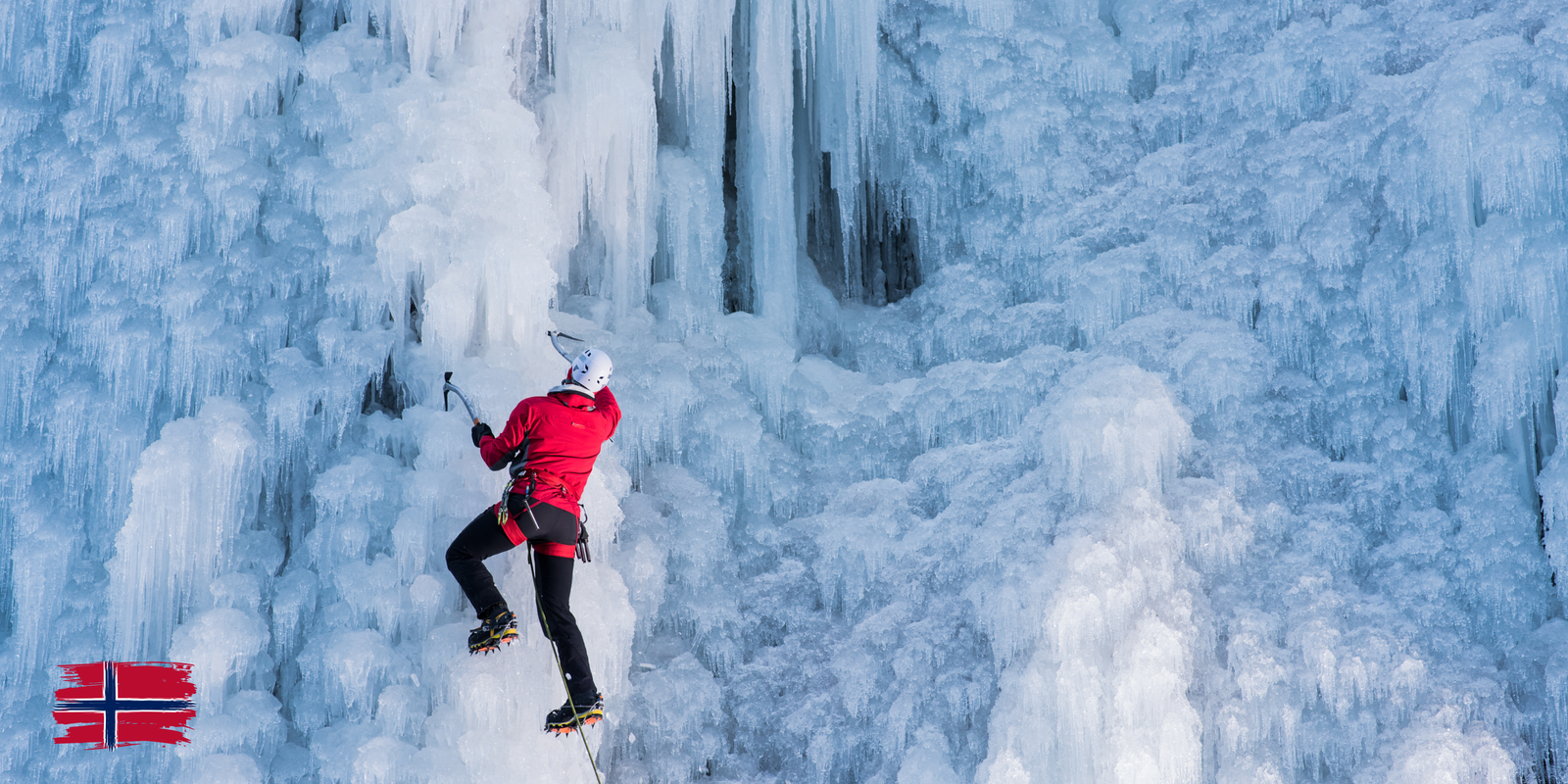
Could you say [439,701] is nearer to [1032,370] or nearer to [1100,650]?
[1100,650]

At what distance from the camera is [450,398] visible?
6.69 meters

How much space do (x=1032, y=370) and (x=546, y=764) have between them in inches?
141

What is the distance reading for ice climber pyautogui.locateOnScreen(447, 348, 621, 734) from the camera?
→ 5.83 metres

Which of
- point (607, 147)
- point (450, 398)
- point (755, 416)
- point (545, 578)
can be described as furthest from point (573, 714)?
point (607, 147)

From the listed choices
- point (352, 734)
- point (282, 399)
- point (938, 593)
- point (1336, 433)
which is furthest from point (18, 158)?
point (1336, 433)

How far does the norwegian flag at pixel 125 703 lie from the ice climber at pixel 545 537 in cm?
149

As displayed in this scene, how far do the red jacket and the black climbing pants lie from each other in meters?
0.11

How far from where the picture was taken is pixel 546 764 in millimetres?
6031

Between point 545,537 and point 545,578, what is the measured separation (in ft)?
0.65

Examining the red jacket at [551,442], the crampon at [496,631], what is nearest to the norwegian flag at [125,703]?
the crampon at [496,631]

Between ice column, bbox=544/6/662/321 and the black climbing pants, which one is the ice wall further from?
the black climbing pants

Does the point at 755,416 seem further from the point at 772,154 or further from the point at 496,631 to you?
the point at 496,631

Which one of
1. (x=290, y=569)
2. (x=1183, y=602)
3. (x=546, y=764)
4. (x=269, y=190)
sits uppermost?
(x=269, y=190)

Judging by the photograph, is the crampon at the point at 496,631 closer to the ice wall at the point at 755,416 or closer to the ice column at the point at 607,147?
the ice wall at the point at 755,416
